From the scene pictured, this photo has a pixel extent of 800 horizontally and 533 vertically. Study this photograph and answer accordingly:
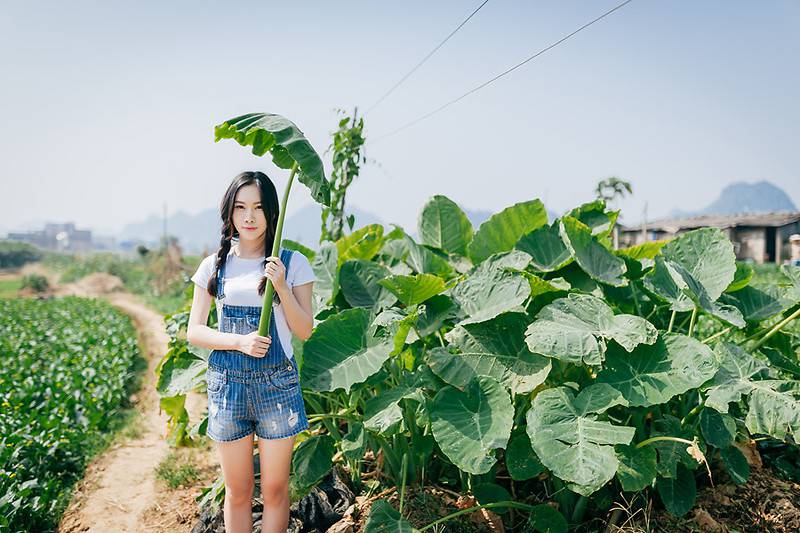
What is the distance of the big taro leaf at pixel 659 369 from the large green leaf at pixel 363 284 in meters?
0.86

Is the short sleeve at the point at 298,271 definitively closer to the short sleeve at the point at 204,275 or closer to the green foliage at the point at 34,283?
the short sleeve at the point at 204,275

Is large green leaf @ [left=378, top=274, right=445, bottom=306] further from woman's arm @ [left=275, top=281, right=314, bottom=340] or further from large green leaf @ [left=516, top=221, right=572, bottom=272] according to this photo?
large green leaf @ [left=516, top=221, right=572, bottom=272]

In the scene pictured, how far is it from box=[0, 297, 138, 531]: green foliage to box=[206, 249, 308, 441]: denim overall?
142 cm

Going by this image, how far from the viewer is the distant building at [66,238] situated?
7775cm

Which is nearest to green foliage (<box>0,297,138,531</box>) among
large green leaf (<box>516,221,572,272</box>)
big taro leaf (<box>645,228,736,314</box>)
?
large green leaf (<box>516,221,572,272</box>)

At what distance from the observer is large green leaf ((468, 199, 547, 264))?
233 centimetres

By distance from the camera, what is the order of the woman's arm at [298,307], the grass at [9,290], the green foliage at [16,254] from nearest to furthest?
1. the woman's arm at [298,307]
2. the grass at [9,290]
3. the green foliage at [16,254]

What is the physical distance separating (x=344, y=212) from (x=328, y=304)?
1.83 meters

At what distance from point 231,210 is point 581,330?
3.56ft

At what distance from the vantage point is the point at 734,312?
6.31 ft

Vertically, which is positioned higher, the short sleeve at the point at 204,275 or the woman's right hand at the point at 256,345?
the short sleeve at the point at 204,275

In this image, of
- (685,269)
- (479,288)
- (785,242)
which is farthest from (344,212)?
(785,242)

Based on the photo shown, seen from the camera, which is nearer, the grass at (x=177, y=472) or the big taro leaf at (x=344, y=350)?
the big taro leaf at (x=344, y=350)

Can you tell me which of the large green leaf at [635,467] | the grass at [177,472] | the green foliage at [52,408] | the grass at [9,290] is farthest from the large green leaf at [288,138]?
the grass at [9,290]
